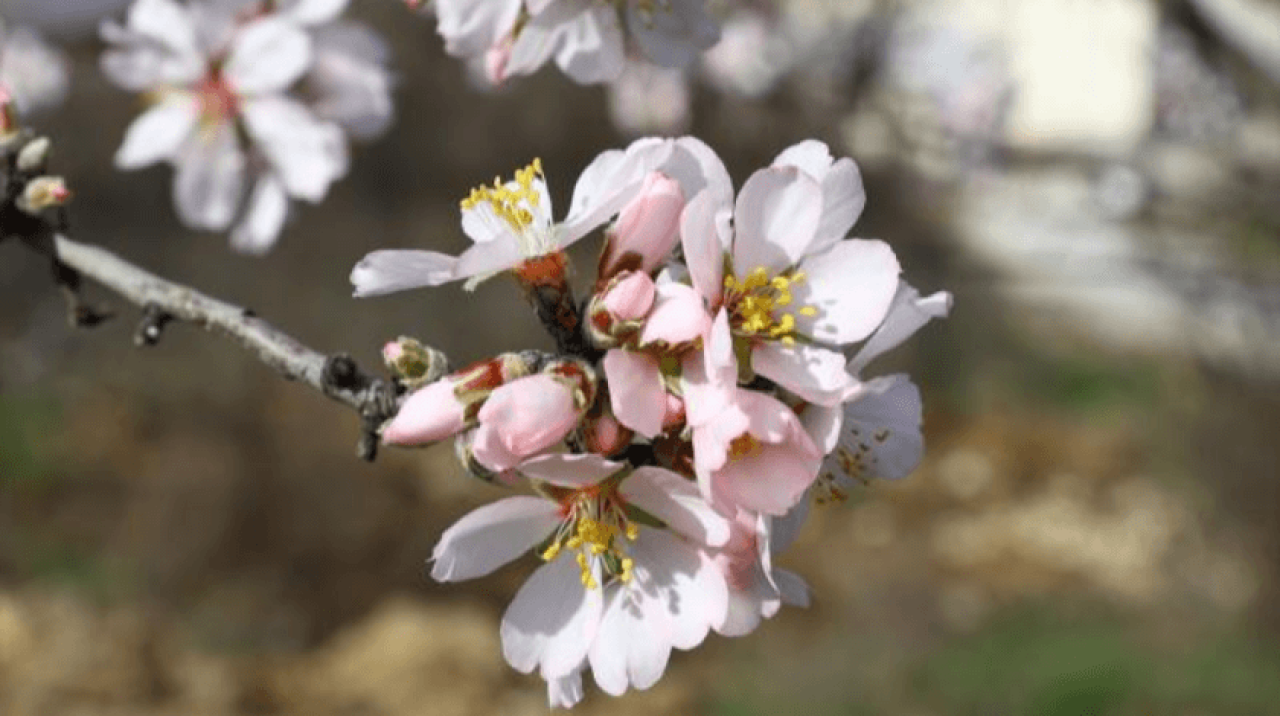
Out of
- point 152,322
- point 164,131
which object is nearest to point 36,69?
point 164,131

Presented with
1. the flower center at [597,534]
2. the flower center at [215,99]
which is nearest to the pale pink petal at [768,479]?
the flower center at [597,534]

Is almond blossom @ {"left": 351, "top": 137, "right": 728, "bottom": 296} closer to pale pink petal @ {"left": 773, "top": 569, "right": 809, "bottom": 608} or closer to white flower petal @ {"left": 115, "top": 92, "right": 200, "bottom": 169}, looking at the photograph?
pale pink petal @ {"left": 773, "top": 569, "right": 809, "bottom": 608}

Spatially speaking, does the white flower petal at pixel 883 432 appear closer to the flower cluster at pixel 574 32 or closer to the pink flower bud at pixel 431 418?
the pink flower bud at pixel 431 418

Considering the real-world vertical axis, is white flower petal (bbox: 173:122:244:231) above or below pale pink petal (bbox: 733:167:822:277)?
below

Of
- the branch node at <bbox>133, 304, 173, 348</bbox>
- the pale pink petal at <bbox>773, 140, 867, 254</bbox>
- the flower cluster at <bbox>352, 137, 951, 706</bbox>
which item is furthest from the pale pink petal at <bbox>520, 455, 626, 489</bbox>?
the branch node at <bbox>133, 304, 173, 348</bbox>

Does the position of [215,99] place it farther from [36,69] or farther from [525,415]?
[36,69]

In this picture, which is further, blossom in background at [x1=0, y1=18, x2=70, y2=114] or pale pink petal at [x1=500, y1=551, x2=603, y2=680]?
blossom in background at [x1=0, y1=18, x2=70, y2=114]

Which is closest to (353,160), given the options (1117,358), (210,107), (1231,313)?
(1117,358)
